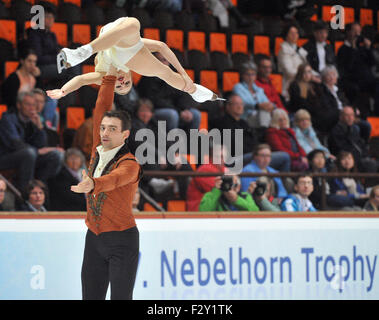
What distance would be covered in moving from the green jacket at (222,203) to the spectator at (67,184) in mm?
1144

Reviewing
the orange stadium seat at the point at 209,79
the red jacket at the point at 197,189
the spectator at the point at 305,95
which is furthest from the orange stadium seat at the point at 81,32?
the spectator at the point at 305,95

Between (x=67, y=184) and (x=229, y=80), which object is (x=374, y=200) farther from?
(x=67, y=184)

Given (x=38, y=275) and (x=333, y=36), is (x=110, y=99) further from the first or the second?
(x=333, y=36)

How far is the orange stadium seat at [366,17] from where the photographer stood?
11.9 meters

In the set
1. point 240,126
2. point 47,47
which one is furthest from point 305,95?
point 47,47

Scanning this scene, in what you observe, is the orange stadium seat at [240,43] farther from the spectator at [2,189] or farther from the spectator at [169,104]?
the spectator at [2,189]

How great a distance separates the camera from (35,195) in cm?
655

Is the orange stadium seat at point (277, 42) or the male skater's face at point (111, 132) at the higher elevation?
the orange stadium seat at point (277, 42)

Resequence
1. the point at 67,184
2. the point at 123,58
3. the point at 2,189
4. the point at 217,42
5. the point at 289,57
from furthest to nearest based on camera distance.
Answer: the point at 217,42 → the point at 289,57 → the point at 67,184 → the point at 2,189 → the point at 123,58

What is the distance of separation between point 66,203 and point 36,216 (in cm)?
79

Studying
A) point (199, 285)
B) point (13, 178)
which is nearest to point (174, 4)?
point (13, 178)

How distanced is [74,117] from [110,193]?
420cm

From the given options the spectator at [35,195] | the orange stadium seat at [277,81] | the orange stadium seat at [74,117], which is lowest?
the spectator at [35,195]
